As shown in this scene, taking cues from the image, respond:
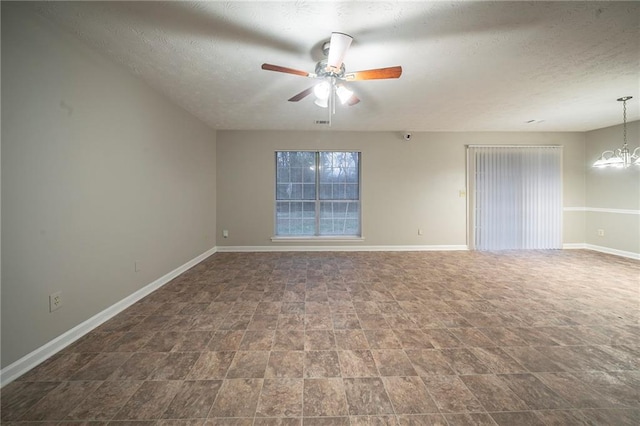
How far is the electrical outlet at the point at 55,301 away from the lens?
1771 mm

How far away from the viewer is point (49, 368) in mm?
1628

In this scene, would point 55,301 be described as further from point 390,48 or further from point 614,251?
point 614,251

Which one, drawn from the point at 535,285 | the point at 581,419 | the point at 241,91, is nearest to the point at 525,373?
the point at 581,419

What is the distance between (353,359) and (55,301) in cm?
231

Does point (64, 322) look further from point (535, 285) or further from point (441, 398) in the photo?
point (535, 285)

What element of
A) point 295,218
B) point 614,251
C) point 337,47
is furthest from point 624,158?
point 295,218

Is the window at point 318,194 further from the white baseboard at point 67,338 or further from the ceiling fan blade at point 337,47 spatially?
the ceiling fan blade at point 337,47

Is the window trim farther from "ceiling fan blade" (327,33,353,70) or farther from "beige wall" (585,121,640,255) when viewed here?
"beige wall" (585,121,640,255)

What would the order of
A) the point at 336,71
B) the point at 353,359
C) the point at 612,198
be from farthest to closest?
the point at 612,198, the point at 336,71, the point at 353,359

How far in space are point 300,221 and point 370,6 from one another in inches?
155

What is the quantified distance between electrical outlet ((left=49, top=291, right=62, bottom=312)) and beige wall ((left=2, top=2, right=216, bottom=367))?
1.6 inches

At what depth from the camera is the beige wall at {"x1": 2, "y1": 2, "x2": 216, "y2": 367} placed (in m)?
1.55

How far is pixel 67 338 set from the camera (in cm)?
188

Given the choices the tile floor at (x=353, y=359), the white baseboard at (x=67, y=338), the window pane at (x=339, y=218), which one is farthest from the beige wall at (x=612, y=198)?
the white baseboard at (x=67, y=338)
